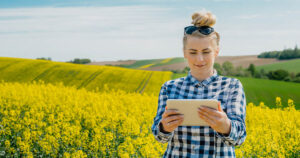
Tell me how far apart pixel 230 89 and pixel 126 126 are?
13.1 feet

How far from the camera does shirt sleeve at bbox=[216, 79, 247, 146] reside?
163 cm

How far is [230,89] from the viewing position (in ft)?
5.80

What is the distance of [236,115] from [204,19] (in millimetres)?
586

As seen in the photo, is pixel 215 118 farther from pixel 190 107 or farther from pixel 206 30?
pixel 206 30

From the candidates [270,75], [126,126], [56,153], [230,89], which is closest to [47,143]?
[56,153]

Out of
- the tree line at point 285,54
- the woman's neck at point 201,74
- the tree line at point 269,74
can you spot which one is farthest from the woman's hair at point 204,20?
the tree line at point 285,54

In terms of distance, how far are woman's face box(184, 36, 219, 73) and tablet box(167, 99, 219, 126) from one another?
32 cm

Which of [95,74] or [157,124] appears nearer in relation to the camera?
[157,124]

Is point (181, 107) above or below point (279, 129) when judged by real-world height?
above

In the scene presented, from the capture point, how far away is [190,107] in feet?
5.13

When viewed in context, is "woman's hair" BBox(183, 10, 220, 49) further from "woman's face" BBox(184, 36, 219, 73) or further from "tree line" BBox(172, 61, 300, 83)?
"tree line" BBox(172, 61, 300, 83)

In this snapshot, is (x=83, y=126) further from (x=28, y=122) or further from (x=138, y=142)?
(x=138, y=142)

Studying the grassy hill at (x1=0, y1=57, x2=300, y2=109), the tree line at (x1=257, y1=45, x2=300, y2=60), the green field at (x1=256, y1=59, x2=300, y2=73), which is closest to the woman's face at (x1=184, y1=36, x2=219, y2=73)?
the grassy hill at (x1=0, y1=57, x2=300, y2=109)

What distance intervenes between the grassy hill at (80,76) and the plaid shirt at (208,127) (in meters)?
22.2
